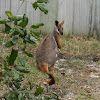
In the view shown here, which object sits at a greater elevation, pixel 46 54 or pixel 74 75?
pixel 46 54

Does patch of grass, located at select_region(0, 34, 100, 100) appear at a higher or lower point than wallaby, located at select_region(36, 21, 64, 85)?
lower

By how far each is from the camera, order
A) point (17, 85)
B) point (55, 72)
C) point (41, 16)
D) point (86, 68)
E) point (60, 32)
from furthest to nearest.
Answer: point (41, 16)
point (60, 32)
point (86, 68)
point (55, 72)
point (17, 85)

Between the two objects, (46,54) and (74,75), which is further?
(46,54)

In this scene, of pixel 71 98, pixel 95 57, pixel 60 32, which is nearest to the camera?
pixel 71 98

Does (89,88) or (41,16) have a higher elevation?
(41,16)

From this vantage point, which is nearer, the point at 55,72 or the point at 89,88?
the point at 89,88

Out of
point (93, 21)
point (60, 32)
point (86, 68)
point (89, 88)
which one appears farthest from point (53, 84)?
point (93, 21)

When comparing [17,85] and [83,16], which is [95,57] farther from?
[17,85]

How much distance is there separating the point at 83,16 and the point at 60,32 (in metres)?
2.24

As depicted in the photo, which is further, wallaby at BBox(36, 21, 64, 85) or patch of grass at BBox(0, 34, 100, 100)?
wallaby at BBox(36, 21, 64, 85)

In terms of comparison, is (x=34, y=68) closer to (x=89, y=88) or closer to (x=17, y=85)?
(x=89, y=88)

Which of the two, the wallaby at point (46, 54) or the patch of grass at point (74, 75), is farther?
the wallaby at point (46, 54)

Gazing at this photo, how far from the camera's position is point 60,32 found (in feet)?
21.6

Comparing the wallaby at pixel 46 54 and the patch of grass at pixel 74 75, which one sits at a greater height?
the wallaby at pixel 46 54
